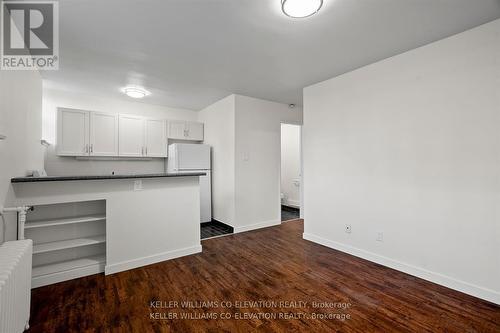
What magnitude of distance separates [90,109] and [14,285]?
148 inches

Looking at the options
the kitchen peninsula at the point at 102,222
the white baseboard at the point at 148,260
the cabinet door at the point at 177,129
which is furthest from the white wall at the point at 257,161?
the cabinet door at the point at 177,129

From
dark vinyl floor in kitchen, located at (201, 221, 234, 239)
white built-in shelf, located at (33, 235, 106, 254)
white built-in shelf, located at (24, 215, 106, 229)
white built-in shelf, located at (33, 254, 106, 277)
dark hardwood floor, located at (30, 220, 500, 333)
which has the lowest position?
dark hardwood floor, located at (30, 220, 500, 333)

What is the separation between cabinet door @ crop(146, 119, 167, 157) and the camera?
4.52 meters

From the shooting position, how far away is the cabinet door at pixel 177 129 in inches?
186

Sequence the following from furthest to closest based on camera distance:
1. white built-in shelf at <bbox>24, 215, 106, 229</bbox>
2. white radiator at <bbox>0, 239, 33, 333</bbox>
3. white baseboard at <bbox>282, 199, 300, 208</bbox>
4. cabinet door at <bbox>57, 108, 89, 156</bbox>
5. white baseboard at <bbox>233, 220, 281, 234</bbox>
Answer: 1. white baseboard at <bbox>282, 199, 300, 208</bbox>
2. white baseboard at <bbox>233, 220, 281, 234</bbox>
3. cabinet door at <bbox>57, 108, 89, 156</bbox>
4. white built-in shelf at <bbox>24, 215, 106, 229</bbox>
5. white radiator at <bbox>0, 239, 33, 333</bbox>

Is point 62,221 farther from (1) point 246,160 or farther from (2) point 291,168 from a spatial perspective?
(2) point 291,168

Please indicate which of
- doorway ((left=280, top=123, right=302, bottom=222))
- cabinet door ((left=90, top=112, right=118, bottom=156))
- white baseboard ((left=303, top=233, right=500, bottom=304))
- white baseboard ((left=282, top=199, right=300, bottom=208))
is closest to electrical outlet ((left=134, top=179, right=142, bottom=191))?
cabinet door ((left=90, top=112, right=118, bottom=156))

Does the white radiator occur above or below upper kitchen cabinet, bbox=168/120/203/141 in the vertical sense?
below

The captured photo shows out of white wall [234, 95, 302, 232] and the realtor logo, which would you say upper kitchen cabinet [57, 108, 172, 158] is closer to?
the realtor logo

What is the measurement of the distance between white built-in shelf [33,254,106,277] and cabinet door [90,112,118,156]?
209 cm

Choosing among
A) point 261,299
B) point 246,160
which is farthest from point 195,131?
point 261,299

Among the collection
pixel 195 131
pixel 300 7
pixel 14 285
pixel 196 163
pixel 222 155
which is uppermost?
pixel 300 7

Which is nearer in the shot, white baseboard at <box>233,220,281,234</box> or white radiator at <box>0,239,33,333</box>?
white radiator at <box>0,239,33,333</box>

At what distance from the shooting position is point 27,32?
2111 millimetres
